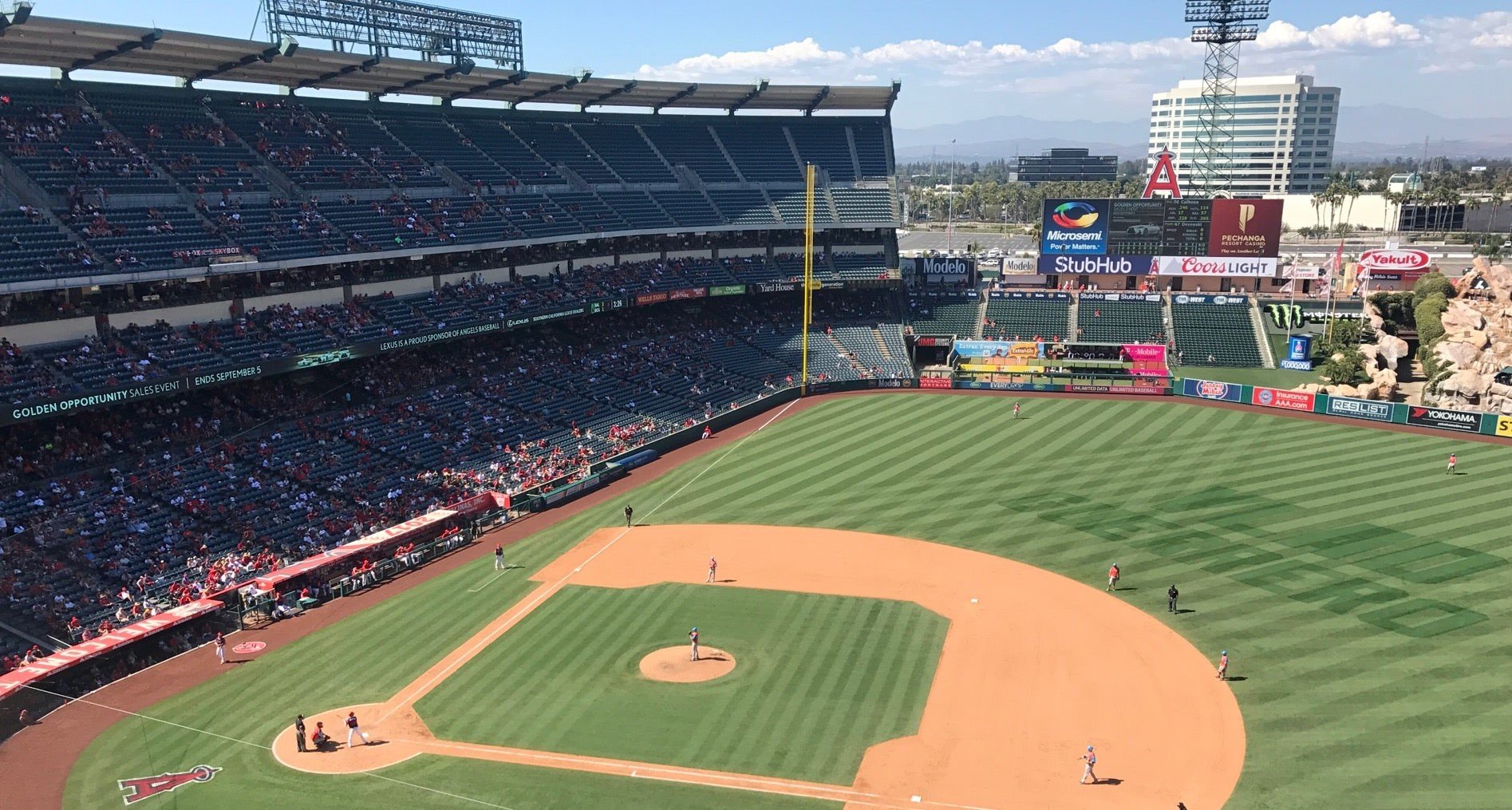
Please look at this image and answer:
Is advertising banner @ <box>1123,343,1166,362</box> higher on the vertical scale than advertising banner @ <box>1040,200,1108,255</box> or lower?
lower

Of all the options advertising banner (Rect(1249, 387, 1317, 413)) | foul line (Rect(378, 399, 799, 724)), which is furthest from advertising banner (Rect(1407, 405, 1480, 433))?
foul line (Rect(378, 399, 799, 724))

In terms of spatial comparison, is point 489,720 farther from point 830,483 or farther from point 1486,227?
point 1486,227

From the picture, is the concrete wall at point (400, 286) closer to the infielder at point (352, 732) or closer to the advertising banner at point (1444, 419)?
the infielder at point (352, 732)

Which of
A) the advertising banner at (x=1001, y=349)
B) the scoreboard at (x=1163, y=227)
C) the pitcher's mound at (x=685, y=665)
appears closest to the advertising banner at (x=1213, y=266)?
the scoreboard at (x=1163, y=227)

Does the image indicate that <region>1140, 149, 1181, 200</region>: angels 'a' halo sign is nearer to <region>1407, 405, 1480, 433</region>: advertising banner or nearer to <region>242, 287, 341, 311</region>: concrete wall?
<region>1407, 405, 1480, 433</region>: advertising banner

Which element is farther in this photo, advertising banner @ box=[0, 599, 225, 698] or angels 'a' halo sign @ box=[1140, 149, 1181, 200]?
angels 'a' halo sign @ box=[1140, 149, 1181, 200]

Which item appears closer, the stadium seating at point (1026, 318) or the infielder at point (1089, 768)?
the infielder at point (1089, 768)
